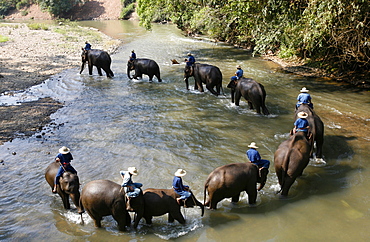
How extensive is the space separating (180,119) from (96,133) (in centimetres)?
329

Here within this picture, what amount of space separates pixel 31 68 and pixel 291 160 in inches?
718

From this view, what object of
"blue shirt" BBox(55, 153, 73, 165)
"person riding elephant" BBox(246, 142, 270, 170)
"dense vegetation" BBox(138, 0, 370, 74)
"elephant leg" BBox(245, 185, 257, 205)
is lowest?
"elephant leg" BBox(245, 185, 257, 205)

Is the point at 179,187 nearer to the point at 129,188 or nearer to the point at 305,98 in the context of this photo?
the point at 129,188

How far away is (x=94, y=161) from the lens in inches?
384

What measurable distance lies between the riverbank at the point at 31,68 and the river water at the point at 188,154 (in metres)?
0.73

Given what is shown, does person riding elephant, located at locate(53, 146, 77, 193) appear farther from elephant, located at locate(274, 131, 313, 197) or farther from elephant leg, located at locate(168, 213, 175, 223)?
elephant, located at locate(274, 131, 313, 197)

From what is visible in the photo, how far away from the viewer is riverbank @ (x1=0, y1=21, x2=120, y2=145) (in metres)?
12.4

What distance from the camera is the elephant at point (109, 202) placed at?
21.2 feet

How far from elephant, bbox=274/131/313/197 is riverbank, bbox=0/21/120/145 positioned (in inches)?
348

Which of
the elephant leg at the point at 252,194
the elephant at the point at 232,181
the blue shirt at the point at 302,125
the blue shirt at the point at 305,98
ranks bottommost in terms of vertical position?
the elephant leg at the point at 252,194

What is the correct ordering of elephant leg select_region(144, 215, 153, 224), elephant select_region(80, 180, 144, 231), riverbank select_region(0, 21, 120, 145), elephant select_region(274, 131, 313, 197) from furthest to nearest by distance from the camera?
riverbank select_region(0, 21, 120, 145) → elephant select_region(274, 131, 313, 197) → elephant leg select_region(144, 215, 153, 224) → elephant select_region(80, 180, 144, 231)

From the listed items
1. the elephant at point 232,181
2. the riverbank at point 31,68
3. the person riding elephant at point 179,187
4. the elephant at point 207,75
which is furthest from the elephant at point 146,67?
the person riding elephant at point 179,187

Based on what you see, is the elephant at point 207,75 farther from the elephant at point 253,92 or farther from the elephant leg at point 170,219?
the elephant leg at point 170,219

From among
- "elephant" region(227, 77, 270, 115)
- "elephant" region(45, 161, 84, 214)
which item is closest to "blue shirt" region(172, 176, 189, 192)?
"elephant" region(45, 161, 84, 214)
